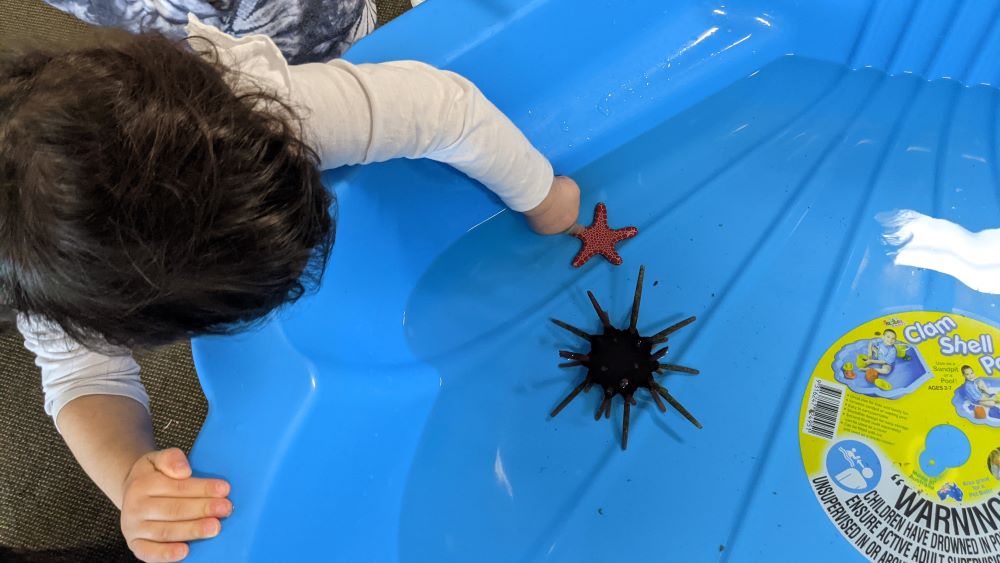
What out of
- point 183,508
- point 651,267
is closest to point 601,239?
point 651,267

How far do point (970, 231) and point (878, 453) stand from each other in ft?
1.02

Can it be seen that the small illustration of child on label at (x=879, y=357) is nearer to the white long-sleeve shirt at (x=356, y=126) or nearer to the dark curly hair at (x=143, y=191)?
the white long-sleeve shirt at (x=356, y=126)

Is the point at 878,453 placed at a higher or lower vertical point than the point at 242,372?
lower

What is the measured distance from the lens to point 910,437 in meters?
0.80

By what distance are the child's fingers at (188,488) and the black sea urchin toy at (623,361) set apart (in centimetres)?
38

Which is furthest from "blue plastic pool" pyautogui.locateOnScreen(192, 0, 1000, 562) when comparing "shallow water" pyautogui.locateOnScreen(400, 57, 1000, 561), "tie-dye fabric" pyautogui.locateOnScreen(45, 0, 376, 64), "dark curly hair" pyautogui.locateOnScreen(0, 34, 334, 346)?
"dark curly hair" pyautogui.locateOnScreen(0, 34, 334, 346)

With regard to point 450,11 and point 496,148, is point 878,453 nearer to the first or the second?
point 496,148

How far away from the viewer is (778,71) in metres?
0.90

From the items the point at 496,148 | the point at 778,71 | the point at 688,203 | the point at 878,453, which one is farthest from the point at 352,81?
the point at 878,453

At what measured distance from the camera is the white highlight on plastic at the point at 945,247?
0.83 meters

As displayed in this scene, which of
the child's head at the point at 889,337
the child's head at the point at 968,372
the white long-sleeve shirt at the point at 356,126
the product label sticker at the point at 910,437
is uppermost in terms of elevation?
A: the white long-sleeve shirt at the point at 356,126

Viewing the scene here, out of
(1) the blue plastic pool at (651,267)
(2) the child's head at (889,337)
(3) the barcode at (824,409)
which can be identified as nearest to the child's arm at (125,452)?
(1) the blue plastic pool at (651,267)

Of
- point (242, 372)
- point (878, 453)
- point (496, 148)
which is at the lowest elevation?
point (878, 453)

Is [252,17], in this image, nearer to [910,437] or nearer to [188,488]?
[188,488]
